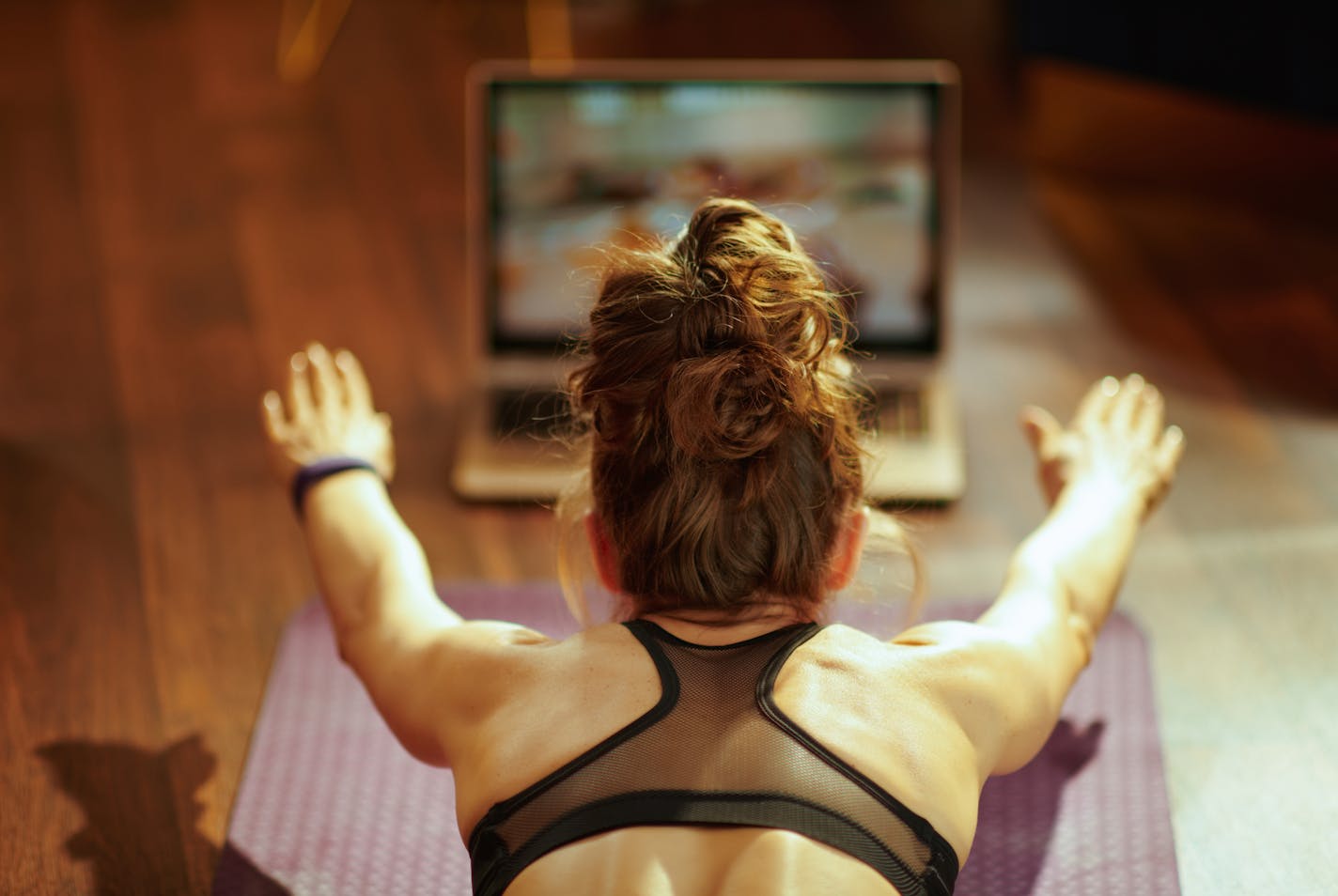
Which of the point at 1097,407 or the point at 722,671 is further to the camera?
the point at 1097,407

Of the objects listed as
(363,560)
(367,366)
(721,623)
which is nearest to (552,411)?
(367,366)

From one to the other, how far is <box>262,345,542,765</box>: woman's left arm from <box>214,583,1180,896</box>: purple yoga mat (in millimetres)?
158

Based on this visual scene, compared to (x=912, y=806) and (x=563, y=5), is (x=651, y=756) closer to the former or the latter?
(x=912, y=806)

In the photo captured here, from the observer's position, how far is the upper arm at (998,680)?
3.08 ft

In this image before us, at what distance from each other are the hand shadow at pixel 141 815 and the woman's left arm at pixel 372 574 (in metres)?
0.21

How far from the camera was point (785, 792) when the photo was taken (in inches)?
32.6

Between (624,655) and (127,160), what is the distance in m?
1.51

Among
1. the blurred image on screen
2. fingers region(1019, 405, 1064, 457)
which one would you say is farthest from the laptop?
fingers region(1019, 405, 1064, 457)

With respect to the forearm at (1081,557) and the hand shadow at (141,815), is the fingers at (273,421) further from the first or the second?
the forearm at (1081,557)

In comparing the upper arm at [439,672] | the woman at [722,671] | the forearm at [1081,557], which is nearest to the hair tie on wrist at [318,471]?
the upper arm at [439,672]

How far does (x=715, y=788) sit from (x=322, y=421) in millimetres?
538

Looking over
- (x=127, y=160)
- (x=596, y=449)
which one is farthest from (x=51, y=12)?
(x=596, y=449)

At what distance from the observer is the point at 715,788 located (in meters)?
0.83

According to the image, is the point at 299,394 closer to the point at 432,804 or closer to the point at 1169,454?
the point at 432,804
